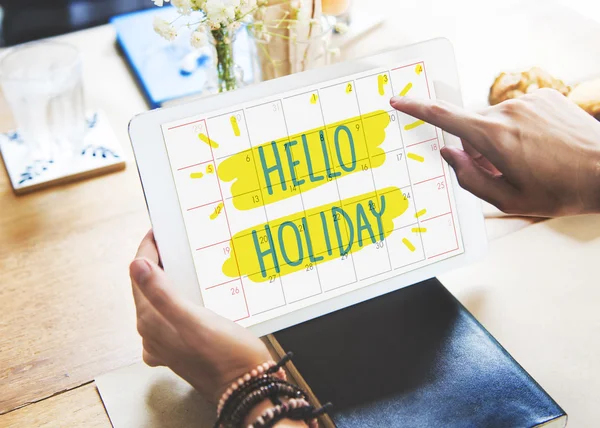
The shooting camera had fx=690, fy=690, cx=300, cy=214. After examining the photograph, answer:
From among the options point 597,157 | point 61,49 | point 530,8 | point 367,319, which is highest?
A: point 61,49

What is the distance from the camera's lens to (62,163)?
3.81 ft

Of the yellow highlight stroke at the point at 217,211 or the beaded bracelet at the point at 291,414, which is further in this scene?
the yellow highlight stroke at the point at 217,211

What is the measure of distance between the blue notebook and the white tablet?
46 centimetres

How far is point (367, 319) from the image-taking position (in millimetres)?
854

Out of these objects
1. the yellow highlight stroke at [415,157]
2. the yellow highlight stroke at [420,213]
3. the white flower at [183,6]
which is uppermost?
the white flower at [183,6]

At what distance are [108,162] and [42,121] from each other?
0.12 m

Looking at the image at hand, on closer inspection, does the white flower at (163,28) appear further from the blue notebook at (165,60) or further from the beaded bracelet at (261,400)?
the beaded bracelet at (261,400)

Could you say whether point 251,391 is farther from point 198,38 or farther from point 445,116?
point 198,38

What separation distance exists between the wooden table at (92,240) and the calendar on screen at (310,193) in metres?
0.19

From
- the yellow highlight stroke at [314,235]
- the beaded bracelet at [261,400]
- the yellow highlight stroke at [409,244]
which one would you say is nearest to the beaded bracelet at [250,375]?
the beaded bracelet at [261,400]

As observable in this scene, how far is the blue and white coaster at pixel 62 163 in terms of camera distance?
1129 millimetres

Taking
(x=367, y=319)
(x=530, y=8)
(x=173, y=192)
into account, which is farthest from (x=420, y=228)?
(x=530, y=8)

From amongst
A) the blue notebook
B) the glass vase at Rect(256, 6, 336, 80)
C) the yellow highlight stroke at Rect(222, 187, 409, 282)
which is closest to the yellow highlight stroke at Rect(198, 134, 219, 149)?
the yellow highlight stroke at Rect(222, 187, 409, 282)

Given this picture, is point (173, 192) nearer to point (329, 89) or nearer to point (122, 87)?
point (329, 89)
